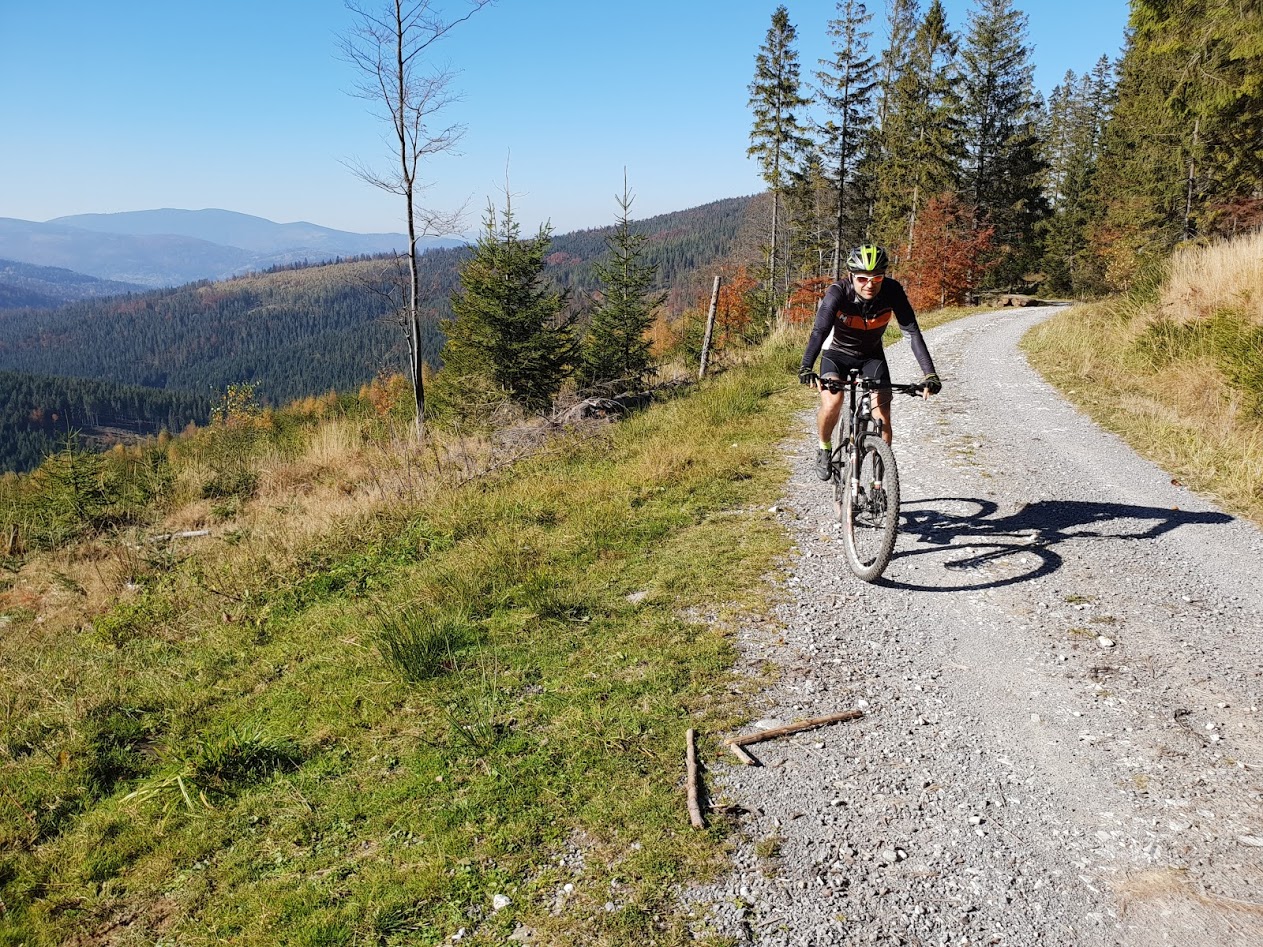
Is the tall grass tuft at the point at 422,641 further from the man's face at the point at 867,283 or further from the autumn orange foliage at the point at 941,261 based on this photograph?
the autumn orange foliage at the point at 941,261

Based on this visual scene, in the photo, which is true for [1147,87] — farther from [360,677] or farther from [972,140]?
[360,677]

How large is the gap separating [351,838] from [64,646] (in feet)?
18.0

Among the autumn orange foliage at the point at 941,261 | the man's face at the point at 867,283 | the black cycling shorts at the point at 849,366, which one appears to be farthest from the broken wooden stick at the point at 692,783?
the autumn orange foliage at the point at 941,261

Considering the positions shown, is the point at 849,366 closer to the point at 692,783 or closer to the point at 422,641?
the point at 692,783

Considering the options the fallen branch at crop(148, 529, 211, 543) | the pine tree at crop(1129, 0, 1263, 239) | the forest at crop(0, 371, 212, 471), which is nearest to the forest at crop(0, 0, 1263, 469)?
the pine tree at crop(1129, 0, 1263, 239)

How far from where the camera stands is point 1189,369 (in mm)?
9492

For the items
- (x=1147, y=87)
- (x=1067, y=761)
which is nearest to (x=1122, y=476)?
(x=1067, y=761)

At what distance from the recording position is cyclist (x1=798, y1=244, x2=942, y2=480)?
514cm

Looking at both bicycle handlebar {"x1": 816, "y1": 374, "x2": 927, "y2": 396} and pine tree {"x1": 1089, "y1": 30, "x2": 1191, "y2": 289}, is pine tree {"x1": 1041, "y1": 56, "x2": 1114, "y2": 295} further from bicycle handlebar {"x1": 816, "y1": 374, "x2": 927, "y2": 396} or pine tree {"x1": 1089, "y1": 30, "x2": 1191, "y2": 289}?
bicycle handlebar {"x1": 816, "y1": 374, "x2": 927, "y2": 396}

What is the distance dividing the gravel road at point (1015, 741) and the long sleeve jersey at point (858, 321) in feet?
5.55

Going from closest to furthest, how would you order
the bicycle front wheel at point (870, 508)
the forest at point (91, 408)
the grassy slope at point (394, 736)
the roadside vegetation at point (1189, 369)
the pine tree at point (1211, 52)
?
the grassy slope at point (394, 736)
the bicycle front wheel at point (870, 508)
the roadside vegetation at point (1189, 369)
the pine tree at point (1211, 52)
the forest at point (91, 408)

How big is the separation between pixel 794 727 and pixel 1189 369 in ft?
32.0

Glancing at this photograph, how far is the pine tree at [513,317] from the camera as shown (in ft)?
59.9

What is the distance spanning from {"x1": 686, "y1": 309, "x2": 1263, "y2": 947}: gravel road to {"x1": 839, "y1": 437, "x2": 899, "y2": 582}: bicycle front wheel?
213 mm
